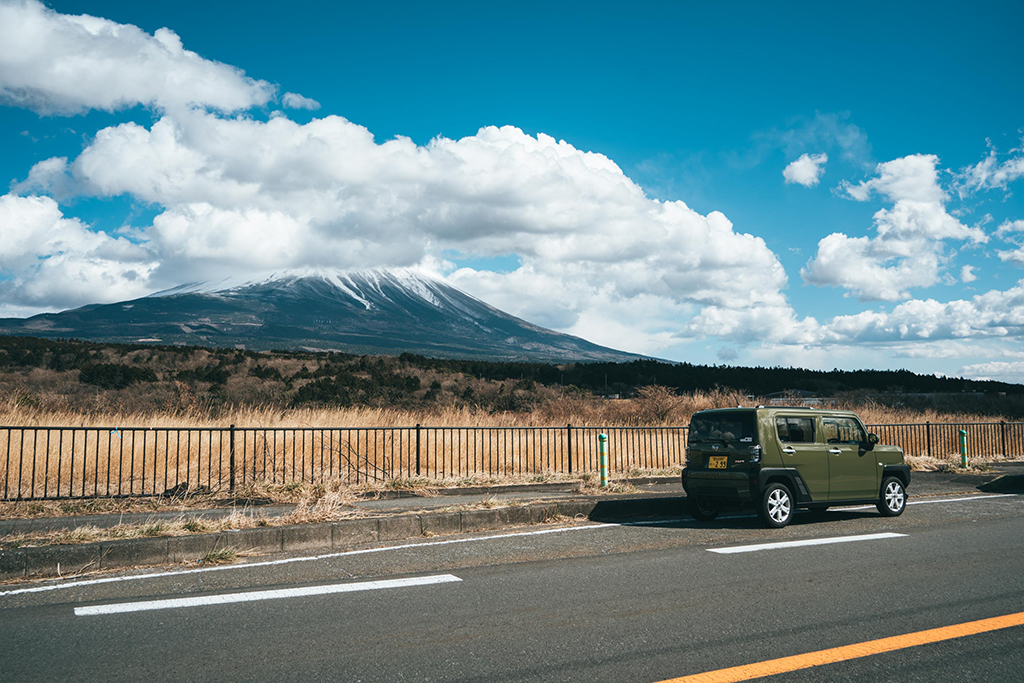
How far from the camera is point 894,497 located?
1066cm

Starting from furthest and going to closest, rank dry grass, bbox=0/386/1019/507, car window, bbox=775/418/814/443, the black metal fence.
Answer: the black metal fence, dry grass, bbox=0/386/1019/507, car window, bbox=775/418/814/443

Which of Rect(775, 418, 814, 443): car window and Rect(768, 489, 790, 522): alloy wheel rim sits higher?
Rect(775, 418, 814, 443): car window

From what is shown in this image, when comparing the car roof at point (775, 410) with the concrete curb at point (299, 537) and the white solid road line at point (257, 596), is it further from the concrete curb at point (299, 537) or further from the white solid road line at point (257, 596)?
the white solid road line at point (257, 596)

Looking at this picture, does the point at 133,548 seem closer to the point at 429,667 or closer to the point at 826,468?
the point at 429,667

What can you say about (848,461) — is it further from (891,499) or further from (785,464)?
(785,464)

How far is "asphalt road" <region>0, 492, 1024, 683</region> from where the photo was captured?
14.0ft

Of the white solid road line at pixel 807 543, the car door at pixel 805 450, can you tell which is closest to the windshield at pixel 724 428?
the car door at pixel 805 450

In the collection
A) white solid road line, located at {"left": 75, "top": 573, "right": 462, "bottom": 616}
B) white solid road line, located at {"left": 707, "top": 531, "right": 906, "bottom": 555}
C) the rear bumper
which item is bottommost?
white solid road line, located at {"left": 707, "top": 531, "right": 906, "bottom": 555}

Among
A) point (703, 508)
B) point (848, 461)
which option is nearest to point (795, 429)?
point (848, 461)

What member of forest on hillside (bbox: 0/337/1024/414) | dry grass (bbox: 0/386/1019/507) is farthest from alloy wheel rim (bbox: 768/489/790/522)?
forest on hillside (bbox: 0/337/1024/414)

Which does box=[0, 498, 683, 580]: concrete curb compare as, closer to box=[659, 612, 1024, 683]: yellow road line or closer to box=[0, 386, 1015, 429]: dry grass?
box=[659, 612, 1024, 683]: yellow road line

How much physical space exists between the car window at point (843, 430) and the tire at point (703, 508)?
1810mm

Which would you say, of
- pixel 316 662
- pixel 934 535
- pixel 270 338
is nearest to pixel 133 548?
pixel 316 662

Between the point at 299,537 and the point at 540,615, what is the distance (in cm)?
378
